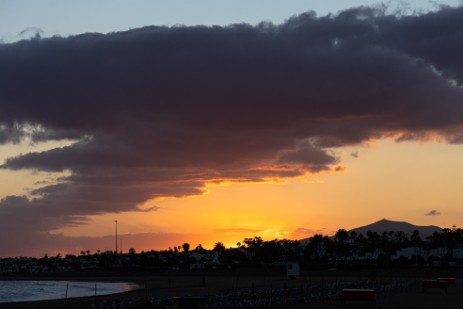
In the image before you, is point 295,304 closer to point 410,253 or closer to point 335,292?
point 335,292

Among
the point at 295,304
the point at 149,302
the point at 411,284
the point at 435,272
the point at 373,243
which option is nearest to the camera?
the point at 295,304

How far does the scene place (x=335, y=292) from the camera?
4494 centimetres

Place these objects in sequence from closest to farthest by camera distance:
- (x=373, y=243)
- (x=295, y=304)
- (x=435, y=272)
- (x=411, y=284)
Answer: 1. (x=295, y=304)
2. (x=411, y=284)
3. (x=435, y=272)
4. (x=373, y=243)

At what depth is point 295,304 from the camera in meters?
38.8

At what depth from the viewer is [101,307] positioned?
37.5m

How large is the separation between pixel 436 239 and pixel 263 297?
507ft

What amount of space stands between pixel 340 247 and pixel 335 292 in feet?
466

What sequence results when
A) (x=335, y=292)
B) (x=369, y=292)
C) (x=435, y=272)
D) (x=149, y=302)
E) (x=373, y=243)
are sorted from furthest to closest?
(x=373, y=243) < (x=435, y=272) < (x=335, y=292) < (x=149, y=302) < (x=369, y=292)

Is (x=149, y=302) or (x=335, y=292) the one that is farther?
(x=335, y=292)

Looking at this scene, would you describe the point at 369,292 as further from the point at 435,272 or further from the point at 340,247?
the point at 340,247

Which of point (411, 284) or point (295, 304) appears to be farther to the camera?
point (411, 284)

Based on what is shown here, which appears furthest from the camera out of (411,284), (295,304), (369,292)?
(411,284)

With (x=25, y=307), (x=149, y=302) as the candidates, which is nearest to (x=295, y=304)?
(x=149, y=302)

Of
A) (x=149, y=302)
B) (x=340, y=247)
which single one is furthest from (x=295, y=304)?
(x=340, y=247)
